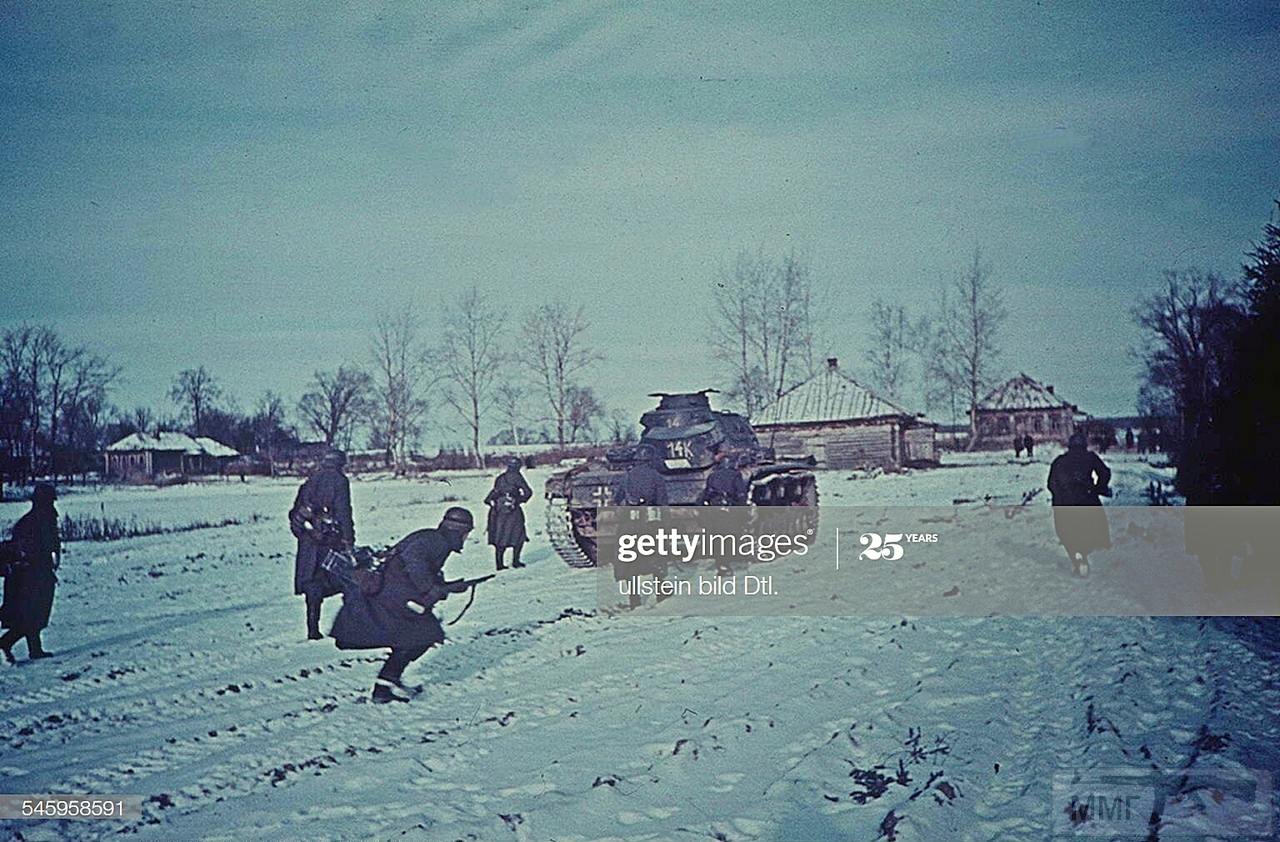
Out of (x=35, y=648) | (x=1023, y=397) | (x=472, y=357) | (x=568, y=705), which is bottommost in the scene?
(x=568, y=705)

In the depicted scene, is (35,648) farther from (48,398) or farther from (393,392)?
(393,392)

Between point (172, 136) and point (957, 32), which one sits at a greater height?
point (957, 32)

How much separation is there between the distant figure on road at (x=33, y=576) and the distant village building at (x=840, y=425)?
272cm

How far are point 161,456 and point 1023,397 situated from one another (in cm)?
341

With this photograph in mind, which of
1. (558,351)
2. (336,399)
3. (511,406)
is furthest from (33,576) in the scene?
(558,351)

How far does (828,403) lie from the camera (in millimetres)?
3740

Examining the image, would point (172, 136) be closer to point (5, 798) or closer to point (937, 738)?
point (5, 798)

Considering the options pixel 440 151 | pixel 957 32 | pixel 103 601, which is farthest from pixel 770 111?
pixel 103 601

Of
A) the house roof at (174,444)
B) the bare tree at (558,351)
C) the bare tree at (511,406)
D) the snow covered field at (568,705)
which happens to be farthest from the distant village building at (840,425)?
the house roof at (174,444)

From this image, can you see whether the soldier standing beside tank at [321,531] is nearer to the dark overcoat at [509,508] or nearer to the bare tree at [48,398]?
the dark overcoat at [509,508]

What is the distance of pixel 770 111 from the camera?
3830 millimetres

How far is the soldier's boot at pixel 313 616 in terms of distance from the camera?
3.52 metres

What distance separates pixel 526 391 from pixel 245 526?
119 centimetres

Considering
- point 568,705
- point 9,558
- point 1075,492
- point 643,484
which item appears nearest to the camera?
point 568,705
